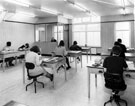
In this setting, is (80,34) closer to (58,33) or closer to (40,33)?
(58,33)

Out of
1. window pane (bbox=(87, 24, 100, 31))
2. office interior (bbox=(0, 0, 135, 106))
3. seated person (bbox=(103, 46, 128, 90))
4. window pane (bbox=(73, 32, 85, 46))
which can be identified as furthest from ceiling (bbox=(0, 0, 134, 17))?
window pane (bbox=(73, 32, 85, 46))

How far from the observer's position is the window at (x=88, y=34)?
9.92 m

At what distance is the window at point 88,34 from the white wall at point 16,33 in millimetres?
3583

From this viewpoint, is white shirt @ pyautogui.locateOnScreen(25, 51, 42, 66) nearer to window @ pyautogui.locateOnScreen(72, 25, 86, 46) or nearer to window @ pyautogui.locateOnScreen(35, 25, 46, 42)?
window @ pyautogui.locateOnScreen(35, 25, 46, 42)

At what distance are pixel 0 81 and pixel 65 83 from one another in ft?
7.08

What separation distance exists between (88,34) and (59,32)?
231 cm

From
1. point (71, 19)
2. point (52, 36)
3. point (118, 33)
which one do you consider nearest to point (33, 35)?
point (52, 36)

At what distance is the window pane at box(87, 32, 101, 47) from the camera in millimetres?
9914

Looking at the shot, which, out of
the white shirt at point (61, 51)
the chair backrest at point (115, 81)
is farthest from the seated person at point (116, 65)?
the white shirt at point (61, 51)

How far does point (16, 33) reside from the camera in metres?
8.48

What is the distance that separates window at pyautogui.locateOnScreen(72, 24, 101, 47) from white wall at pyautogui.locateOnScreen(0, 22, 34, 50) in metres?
3.58

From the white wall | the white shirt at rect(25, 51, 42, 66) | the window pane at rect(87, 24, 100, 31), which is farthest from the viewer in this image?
the window pane at rect(87, 24, 100, 31)

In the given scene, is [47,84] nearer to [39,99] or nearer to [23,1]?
[39,99]

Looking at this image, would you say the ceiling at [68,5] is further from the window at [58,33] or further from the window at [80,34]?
the window at [80,34]
